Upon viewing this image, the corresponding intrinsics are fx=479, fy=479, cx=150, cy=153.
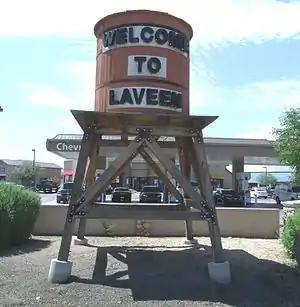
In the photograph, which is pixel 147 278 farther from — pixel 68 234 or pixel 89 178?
pixel 89 178

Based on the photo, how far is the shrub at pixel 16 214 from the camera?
39.4 ft

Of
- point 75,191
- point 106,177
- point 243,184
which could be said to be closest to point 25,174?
point 243,184

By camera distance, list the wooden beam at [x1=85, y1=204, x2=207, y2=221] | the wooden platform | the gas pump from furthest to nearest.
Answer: the gas pump, the wooden beam at [x1=85, y1=204, x2=207, y2=221], the wooden platform

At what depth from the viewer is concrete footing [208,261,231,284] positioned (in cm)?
855

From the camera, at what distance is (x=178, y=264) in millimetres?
9906

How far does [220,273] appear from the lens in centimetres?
859

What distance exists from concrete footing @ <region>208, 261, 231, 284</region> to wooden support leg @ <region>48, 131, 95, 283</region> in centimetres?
256

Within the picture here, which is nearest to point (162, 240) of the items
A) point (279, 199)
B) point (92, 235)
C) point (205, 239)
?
point (205, 239)

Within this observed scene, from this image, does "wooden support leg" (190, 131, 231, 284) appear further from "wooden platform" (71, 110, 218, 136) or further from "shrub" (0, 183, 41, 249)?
"shrub" (0, 183, 41, 249)

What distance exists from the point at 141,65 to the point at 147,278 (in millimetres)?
3979

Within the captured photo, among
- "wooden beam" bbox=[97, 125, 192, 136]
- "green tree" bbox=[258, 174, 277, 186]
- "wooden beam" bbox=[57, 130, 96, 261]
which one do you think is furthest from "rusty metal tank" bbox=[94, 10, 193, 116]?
"green tree" bbox=[258, 174, 277, 186]

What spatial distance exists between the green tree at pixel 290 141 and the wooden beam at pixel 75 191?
8.70 metres

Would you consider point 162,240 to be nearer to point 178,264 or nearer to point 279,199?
point 178,264

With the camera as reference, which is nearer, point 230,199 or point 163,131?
point 163,131
